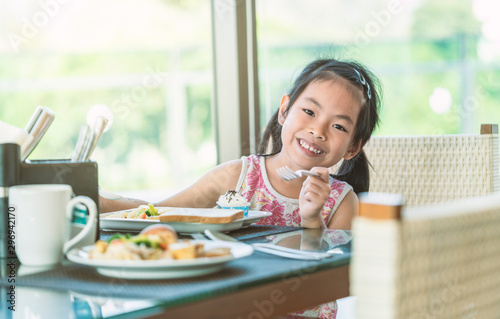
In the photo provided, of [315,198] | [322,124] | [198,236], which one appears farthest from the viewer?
[322,124]

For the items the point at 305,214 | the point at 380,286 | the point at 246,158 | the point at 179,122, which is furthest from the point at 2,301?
the point at 179,122

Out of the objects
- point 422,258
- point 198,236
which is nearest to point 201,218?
point 198,236

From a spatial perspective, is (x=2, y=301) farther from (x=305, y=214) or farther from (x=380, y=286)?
(x=305, y=214)

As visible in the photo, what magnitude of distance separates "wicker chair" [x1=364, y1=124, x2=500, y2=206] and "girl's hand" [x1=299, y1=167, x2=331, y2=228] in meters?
0.53

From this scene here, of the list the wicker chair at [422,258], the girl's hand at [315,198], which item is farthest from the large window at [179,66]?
the wicker chair at [422,258]

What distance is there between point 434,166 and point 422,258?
4.04 ft

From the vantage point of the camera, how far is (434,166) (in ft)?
5.65

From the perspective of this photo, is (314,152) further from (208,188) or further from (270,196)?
(208,188)

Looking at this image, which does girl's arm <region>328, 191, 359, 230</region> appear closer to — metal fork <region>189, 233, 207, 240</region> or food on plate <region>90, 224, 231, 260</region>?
metal fork <region>189, 233, 207, 240</region>

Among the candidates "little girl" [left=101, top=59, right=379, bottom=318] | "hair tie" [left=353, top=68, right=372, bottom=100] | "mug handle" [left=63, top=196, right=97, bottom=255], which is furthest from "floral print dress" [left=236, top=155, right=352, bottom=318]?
"mug handle" [left=63, top=196, right=97, bottom=255]

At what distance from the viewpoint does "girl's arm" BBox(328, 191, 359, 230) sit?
5.38 ft

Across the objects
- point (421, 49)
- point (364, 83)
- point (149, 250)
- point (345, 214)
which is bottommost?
point (345, 214)

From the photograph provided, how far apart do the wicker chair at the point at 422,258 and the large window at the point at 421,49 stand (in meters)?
3.09

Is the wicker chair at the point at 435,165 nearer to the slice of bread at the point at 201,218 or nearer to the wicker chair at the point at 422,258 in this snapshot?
the slice of bread at the point at 201,218
